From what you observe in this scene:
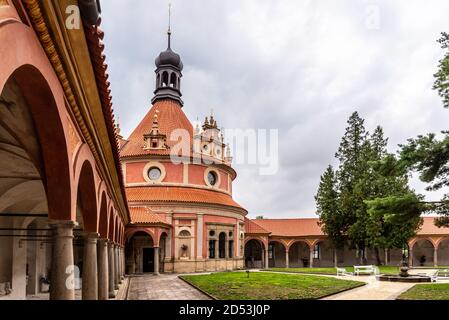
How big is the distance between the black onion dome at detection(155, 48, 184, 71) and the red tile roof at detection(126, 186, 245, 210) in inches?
657

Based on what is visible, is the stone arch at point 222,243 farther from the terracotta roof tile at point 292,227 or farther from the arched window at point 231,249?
the terracotta roof tile at point 292,227

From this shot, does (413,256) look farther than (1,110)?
Yes

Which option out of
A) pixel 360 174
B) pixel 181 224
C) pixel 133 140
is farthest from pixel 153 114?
pixel 360 174

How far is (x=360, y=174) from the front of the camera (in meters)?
46.5

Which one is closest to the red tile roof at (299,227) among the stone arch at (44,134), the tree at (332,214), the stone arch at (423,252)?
the stone arch at (423,252)

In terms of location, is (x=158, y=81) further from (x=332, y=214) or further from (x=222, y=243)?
(x=332, y=214)

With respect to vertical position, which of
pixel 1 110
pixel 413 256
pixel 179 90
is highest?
pixel 179 90

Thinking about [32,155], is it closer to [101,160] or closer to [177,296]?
[101,160]

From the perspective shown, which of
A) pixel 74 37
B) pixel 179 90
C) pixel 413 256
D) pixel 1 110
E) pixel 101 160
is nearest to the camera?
pixel 74 37

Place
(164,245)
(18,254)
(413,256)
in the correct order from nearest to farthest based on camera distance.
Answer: (18,254)
(164,245)
(413,256)

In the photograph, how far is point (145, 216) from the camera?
3606 cm

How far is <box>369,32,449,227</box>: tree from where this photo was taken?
17.5m

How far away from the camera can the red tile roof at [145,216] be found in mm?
35406

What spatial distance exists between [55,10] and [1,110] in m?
2.22
